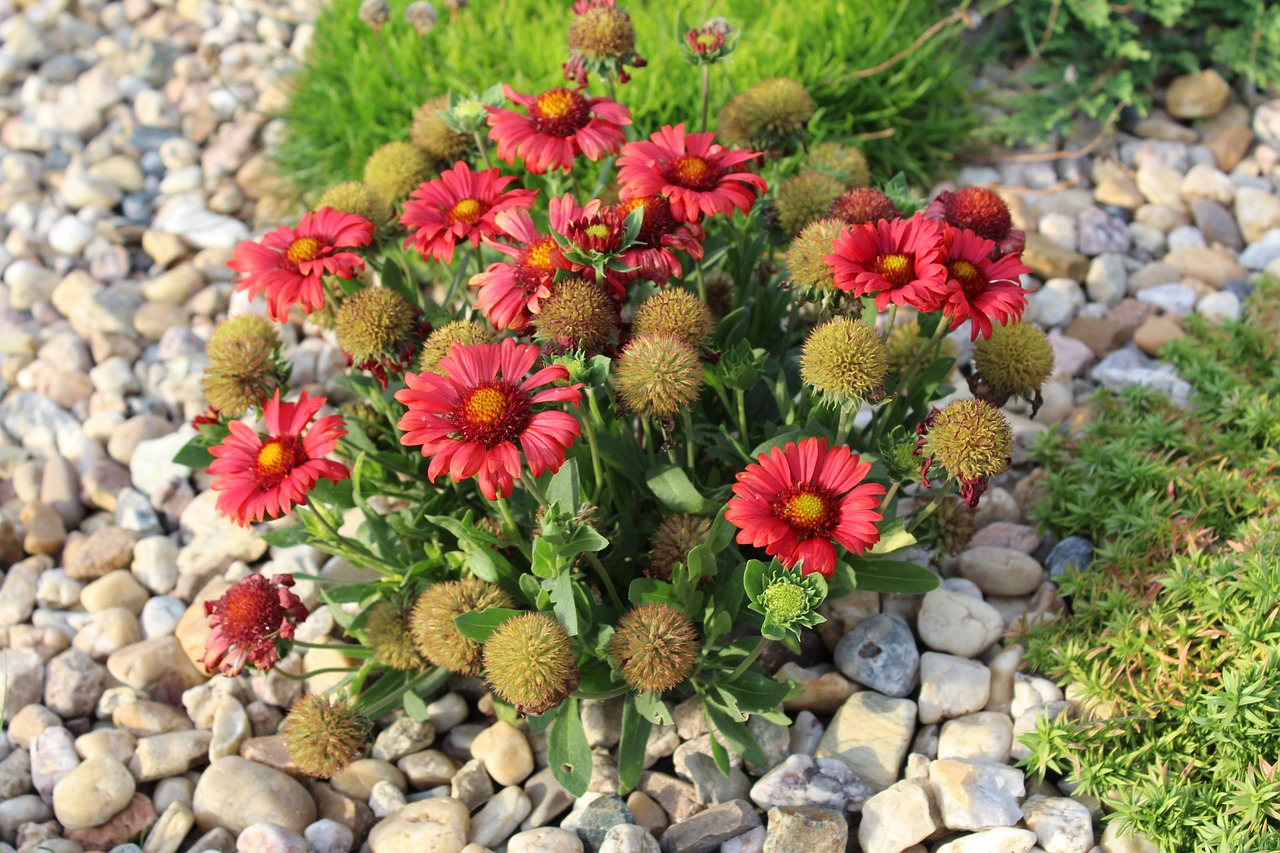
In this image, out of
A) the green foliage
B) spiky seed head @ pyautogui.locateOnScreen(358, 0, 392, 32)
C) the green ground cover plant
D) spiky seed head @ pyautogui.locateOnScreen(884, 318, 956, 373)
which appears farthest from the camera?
the green foliage

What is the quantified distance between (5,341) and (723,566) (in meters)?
2.76

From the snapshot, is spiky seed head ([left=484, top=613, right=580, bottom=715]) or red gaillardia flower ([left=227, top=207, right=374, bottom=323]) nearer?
spiky seed head ([left=484, top=613, right=580, bottom=715])

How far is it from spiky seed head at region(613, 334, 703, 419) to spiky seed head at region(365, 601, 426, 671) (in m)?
0.76

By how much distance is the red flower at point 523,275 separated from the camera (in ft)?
6.65

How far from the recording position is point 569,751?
84.6 inches

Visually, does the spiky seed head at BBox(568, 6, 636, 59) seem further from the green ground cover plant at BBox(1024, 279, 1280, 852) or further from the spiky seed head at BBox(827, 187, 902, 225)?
the green ground cover plant at BBox(1024, 279, 1280, 852)

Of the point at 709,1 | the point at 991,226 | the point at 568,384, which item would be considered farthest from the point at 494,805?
the point at 709,1

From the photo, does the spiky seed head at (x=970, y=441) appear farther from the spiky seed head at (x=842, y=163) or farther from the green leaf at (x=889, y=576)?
the spiky seed head at (x=842, y=163)

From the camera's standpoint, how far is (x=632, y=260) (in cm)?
205

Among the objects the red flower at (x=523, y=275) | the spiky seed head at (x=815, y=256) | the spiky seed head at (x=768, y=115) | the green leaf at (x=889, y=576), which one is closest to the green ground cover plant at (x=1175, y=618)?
the green leaf at (x=889, y=576)

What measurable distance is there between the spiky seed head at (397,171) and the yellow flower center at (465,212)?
0.35 metres

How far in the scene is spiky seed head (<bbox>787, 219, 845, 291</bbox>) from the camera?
209cm

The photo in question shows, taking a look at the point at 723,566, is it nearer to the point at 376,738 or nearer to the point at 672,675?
the point at 672,675

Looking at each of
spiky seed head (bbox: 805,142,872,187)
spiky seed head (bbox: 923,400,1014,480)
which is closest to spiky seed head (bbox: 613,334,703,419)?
spiky seed head (bbox: 923,400,1014,480)
